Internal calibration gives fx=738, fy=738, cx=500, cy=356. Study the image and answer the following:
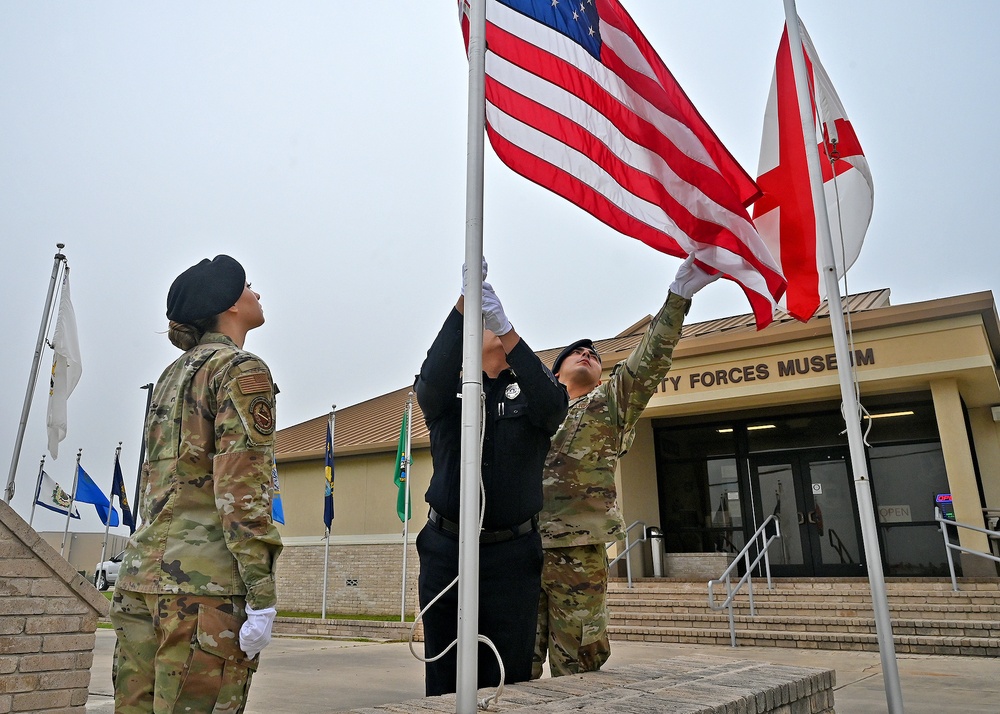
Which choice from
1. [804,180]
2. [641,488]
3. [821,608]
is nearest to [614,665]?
[804,180]

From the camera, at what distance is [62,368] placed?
36.9ft

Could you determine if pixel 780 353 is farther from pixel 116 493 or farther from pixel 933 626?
pixel 116 493

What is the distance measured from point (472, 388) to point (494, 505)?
0.76 m

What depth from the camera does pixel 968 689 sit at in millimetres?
5691

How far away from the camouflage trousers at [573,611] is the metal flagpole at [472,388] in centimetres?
110

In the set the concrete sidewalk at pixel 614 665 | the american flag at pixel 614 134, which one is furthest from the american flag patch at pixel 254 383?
the concrete sidewalk at pixel 614 665

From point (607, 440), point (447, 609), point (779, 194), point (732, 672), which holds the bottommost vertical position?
point (732, 672)

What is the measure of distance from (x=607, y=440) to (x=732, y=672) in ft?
3.94

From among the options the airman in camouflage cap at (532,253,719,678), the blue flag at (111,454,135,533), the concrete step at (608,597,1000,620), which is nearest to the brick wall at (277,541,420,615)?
the blue flag at (111,454,135,533)

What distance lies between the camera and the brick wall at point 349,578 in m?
17.1

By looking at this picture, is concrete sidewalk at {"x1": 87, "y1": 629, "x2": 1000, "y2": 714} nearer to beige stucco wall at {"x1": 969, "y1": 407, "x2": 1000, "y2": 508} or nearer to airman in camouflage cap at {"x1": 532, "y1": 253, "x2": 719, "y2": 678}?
airman in camouflage cap at {"x1": 532, "y1": 253, "x2": 719, "y2": 678}

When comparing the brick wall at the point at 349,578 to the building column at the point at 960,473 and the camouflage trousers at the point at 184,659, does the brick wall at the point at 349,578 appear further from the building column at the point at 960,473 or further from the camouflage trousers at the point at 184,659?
the camouflage trousers at the point at 184,659

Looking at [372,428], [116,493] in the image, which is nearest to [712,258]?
[372,428]

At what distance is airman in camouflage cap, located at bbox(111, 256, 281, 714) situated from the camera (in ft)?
7.09
